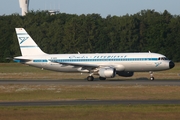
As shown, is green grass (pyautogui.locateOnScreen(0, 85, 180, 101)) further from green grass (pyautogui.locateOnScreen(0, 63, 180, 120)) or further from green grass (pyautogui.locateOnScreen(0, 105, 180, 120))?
green grass (pyautogui.locateOnScreen(0, 105, 180, 120))

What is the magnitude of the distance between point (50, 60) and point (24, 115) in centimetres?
3183

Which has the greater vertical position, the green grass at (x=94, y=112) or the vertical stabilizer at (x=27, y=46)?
the vertical stabilizer at (x=27, y=46)

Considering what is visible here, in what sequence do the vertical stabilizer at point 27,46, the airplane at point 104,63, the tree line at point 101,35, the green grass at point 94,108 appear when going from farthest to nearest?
the tree line at point 101,35 < the vertical stabilizer at point 27,46 < the airplane at point 104,63 < the green grass at point 94,108

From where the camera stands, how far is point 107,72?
51.8 m

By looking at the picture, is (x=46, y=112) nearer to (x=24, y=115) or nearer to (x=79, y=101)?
(x=24, y=115)

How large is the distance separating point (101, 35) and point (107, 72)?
64.8m

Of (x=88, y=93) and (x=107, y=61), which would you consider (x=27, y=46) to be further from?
(x=88, y=93)

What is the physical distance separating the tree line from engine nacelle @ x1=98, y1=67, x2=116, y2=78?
187ft

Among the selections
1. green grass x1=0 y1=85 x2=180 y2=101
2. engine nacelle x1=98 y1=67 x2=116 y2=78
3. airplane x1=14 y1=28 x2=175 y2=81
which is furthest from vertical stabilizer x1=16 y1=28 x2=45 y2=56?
green grass x1=0 y1=85 x2=180 y2=101

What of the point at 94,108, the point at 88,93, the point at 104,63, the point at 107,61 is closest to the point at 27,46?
the point at 104,63

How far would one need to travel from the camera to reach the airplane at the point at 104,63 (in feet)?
177

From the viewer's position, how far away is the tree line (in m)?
111

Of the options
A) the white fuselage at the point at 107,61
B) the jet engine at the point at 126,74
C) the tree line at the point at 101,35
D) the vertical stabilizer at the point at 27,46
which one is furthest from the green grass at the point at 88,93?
the tree line at the point at 101,35

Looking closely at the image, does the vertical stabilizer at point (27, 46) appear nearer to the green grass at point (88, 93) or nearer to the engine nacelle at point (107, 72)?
the engine nacelle at point (107, 72)
